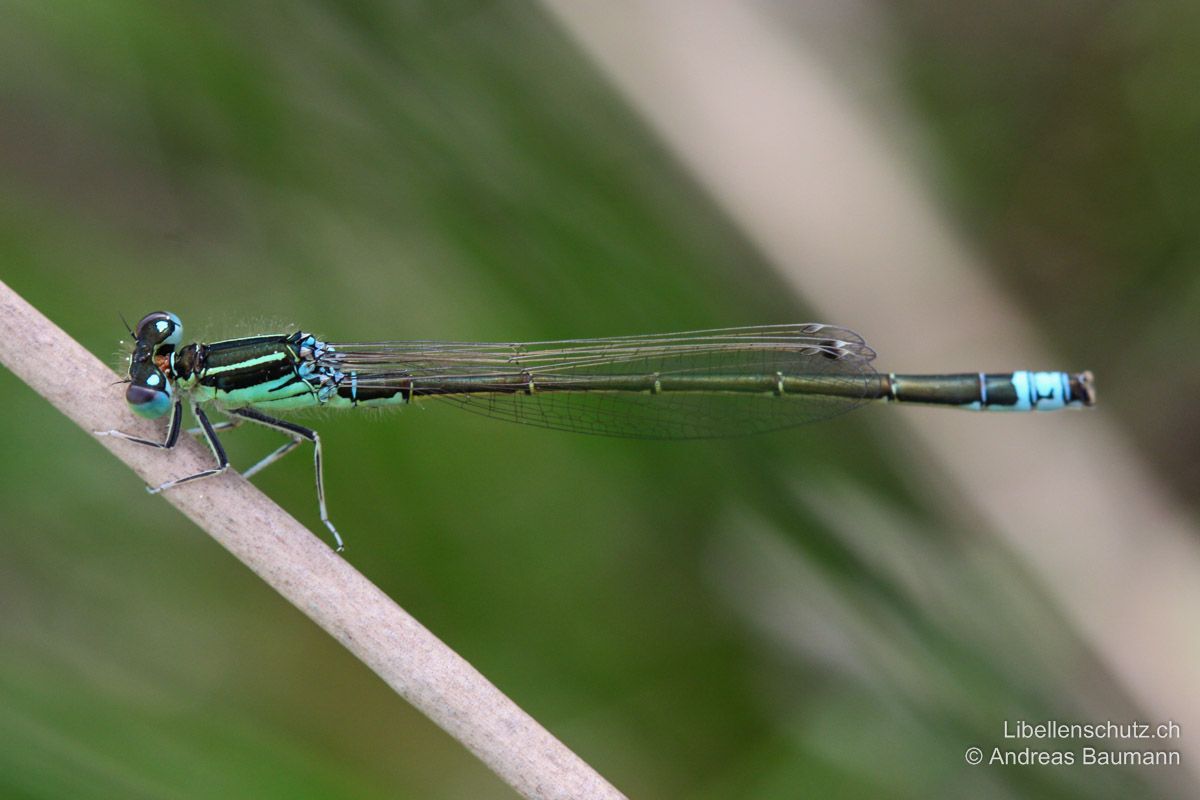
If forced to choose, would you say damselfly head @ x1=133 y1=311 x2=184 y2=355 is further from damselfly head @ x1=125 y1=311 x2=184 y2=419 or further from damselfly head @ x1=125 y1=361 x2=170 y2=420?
damselfly head @ x1=125 y1=361 x2=170 y2=420

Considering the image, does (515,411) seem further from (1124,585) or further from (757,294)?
(1124,585)

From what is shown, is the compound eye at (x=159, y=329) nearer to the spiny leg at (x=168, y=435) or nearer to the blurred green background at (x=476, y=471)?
the blurred green background at (x=476, y=471)

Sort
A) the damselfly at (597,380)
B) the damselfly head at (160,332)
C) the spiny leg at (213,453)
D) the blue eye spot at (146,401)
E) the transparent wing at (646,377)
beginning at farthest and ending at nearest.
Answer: the transparent wing at (646,377) < the damselfly at (597,380) < the damselfly head at (160,332) < the blue eye spot at (146,401) < the spiny leg at (213,453)

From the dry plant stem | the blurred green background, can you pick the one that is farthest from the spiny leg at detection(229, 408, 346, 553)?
the dry plant stem

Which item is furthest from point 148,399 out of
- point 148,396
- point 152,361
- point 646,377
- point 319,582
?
point 646,377

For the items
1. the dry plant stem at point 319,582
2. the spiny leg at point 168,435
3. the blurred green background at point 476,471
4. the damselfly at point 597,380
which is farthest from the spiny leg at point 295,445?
the dry plant stem at point 319,582

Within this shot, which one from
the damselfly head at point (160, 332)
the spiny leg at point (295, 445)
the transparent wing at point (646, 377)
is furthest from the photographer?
the transparent wing at point (646, 377)
